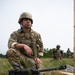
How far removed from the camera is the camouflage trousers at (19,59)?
7875 millimetres

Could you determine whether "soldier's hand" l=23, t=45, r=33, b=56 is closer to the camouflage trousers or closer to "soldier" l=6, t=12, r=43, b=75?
"soldier" l=6, t=12, r=43, b=75

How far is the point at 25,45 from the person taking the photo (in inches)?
313

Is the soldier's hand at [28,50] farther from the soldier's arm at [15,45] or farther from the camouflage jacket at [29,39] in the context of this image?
the camouflage jacket at [29,39]

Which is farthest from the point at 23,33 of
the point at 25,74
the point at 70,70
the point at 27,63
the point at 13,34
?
the point at 70,70

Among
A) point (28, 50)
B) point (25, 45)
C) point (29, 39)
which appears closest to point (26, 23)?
point (29, 39)

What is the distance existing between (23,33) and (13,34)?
0.84 ft

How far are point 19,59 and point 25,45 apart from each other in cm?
37

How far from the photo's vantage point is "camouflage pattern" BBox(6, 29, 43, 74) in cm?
790

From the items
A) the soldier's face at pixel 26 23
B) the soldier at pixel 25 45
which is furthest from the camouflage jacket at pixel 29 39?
the soldier's face at pixel 26 23

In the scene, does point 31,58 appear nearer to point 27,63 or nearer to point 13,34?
point 27,63

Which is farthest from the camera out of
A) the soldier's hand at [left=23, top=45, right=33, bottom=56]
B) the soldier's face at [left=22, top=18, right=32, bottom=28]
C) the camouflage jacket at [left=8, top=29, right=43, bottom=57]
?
the camouflage jacket at [left=8, top=29, right=43, bottom=57]

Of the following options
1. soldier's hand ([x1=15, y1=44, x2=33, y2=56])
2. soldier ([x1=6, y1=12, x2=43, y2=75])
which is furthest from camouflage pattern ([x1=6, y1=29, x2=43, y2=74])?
soldier's hand ([x1=15, y1=44, x2=33, y2=56])

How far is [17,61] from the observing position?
7895mm

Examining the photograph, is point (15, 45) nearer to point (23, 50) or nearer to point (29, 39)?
point (23, 50)
